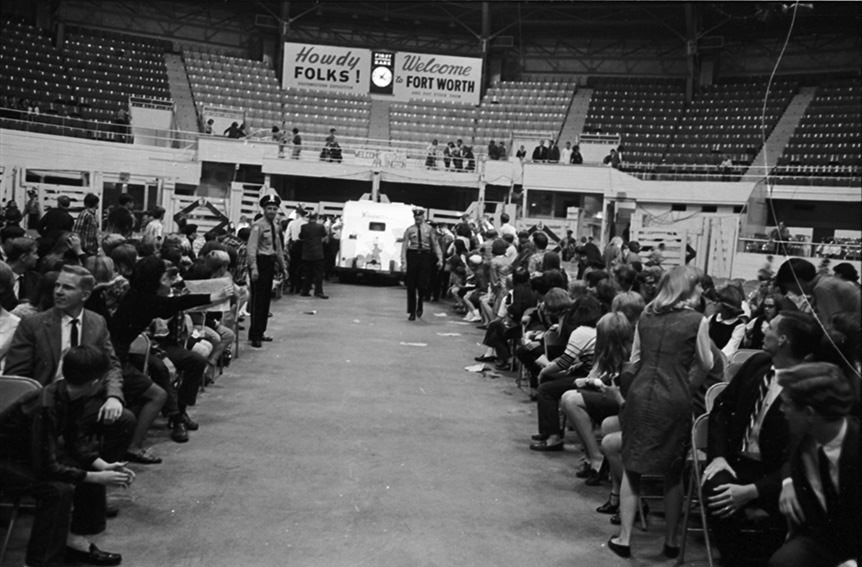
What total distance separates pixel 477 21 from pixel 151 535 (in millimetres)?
33283

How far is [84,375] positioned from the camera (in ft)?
13.3

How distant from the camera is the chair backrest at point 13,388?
385cm

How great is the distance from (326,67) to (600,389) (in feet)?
97.2

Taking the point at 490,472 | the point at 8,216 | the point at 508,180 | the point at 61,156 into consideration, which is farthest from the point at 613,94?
the point at 490,472

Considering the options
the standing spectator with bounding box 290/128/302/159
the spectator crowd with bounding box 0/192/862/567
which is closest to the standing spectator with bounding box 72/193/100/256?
the spectator crowd with bounding box 0/192/862/567

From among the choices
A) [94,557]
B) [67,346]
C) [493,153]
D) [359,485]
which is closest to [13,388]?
[67,346]

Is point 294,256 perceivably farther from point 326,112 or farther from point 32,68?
point 326,112

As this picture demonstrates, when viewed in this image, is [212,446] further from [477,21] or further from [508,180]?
[477,21]

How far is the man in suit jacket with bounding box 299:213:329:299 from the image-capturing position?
15.3 m

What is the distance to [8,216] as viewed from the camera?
950cm

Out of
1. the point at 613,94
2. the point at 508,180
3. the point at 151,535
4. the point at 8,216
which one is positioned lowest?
the point at 151,535

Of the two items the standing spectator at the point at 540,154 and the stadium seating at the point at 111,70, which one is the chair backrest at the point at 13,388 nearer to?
the standing spectator at the point at 540,154

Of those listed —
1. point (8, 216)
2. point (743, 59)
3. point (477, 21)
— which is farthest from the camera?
point (477, 21)

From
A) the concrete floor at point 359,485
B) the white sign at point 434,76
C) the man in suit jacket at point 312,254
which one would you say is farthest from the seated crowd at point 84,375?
the white sign at point 434,76
